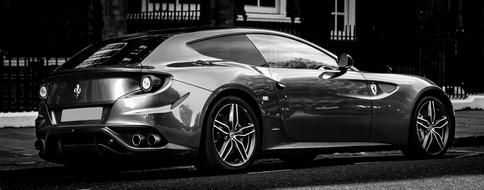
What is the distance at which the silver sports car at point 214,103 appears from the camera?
8039 mm

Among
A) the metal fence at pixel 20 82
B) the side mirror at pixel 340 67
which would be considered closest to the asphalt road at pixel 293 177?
the side mirror at pixel 340 67

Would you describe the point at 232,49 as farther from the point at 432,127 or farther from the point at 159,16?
the point at 159,16

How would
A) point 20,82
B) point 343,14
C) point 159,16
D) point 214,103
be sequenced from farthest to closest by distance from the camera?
point 343,14, point 159,16, point 20,82, point 214,103

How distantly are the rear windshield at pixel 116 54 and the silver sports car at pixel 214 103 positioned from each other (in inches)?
0.5

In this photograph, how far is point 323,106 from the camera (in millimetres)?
9266

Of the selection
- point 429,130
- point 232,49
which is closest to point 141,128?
point 232,49

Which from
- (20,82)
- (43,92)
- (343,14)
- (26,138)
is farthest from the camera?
(343,14)

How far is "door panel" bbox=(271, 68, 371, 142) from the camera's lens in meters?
9.02

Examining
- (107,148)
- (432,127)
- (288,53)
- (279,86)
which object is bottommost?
(432,127)

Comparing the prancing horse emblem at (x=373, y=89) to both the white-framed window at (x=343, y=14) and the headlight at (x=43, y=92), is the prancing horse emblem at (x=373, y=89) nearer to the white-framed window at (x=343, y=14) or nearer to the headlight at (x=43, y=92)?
the headlight at (x=43, y=92)

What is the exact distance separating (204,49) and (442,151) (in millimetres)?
3072

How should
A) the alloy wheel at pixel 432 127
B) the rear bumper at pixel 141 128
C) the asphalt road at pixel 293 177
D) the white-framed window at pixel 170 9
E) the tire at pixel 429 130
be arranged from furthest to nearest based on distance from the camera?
the white-framed window at pixel 170 9 → the alloy wheel at pixel 432 127 → the tire at pixel 429 130 → the rear bumper at pixel 141 128 → the asphalt road at pixel 293 177

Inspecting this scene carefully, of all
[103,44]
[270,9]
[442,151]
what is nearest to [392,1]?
[270,9]

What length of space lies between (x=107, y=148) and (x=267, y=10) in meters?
12.5
